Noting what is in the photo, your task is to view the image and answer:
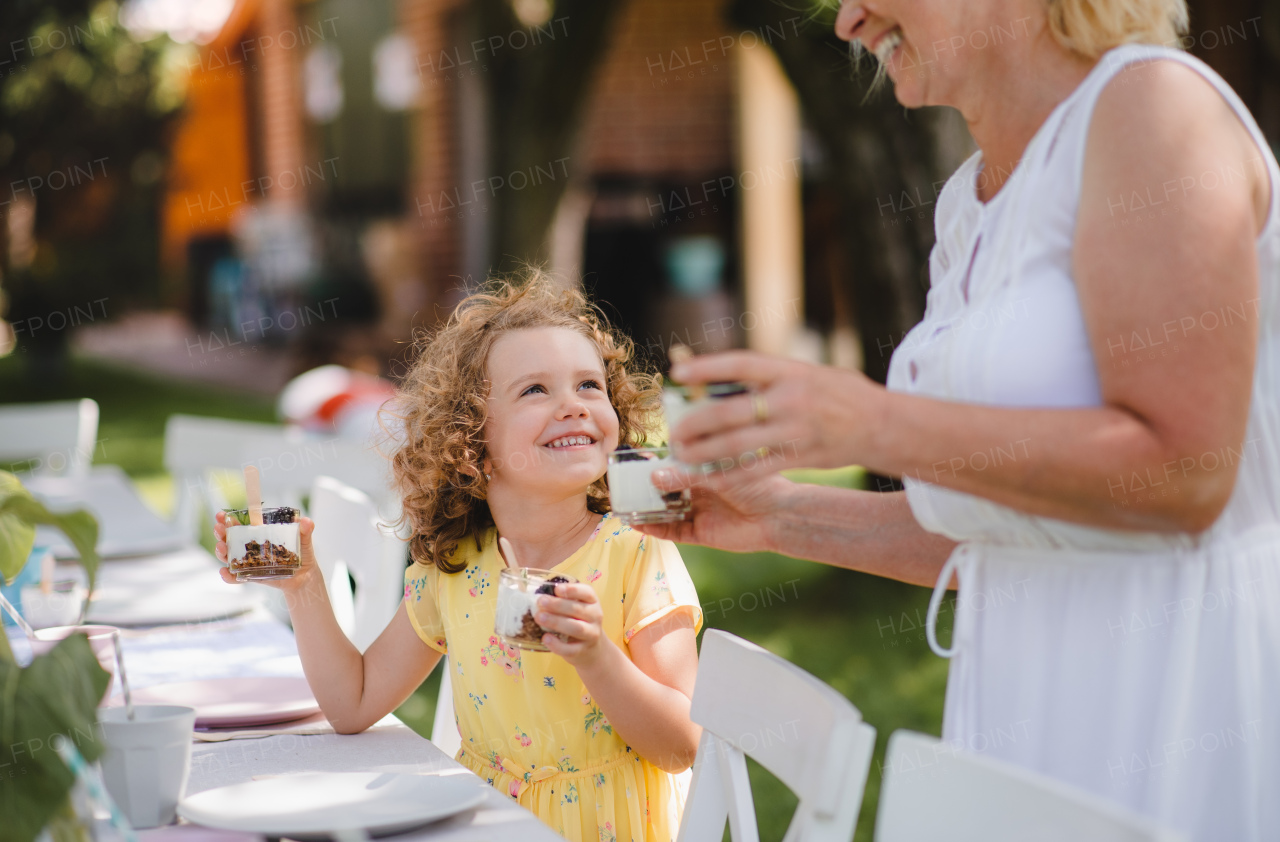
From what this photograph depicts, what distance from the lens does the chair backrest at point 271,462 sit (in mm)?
3861

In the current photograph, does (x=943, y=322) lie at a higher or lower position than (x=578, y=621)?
higher

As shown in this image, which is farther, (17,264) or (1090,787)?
(17,264)

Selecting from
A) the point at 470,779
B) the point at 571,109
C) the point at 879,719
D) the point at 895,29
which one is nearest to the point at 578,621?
the point at 470,779

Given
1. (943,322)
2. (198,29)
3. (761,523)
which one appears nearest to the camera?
(943,322)

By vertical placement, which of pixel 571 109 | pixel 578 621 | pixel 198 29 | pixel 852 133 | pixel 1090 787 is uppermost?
pixel 198 29

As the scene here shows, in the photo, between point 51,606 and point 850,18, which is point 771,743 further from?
point 51,606

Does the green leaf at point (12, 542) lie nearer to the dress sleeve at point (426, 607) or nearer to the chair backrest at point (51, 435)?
the dress sleeve at point (426, 607)

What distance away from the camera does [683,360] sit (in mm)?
1385

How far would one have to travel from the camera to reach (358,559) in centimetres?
309

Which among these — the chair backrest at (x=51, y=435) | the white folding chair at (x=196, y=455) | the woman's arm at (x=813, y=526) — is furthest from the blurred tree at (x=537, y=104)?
the woman's arm at (x=813, y=526)

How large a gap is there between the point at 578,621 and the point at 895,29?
0.88 metres

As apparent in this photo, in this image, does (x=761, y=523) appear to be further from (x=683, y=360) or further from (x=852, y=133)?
(x=852, y=133)

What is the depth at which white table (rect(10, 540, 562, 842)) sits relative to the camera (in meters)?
1.55

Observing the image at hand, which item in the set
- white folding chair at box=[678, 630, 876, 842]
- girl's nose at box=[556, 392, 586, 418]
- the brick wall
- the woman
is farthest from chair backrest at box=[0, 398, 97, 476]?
the brick wall
